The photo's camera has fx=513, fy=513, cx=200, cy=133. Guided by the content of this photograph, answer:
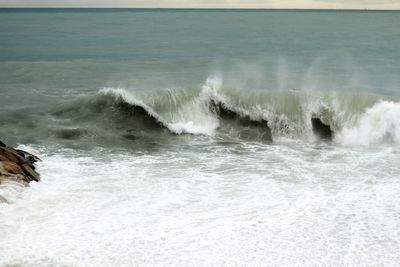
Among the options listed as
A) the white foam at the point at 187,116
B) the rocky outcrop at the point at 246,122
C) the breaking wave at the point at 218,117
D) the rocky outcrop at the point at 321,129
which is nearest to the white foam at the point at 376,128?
the breaking wave at the point at 218,117

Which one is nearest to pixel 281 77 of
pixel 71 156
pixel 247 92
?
pixel 247 92

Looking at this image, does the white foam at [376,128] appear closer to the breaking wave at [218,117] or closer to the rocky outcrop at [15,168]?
the breaking wave at [218,117]

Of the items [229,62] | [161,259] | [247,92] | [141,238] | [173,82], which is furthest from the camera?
[229,62]

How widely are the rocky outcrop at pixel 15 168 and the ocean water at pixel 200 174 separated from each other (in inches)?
10.4

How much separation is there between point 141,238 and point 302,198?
3484 mm

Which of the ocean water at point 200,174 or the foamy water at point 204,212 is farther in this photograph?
the ocean water at point 200,174

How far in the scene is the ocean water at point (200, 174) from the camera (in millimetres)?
7934

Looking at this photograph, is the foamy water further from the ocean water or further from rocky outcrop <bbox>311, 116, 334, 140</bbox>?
rocky outcrop <bbox>311, 116, 334, 140</bbox>

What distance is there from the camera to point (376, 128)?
16.3 meters

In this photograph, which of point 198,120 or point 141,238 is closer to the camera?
point 141,238

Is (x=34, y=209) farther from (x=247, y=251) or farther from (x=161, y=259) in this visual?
(x=247, y=251)

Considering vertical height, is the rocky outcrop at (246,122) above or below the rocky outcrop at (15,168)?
below

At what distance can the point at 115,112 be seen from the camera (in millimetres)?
18234

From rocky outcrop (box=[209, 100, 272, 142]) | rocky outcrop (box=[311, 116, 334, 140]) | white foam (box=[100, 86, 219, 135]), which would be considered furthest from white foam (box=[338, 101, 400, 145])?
white foam (box=[100, 86, 219, 135])
